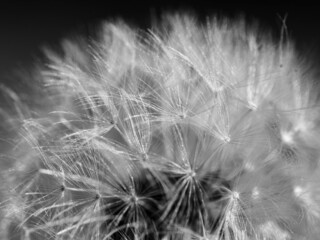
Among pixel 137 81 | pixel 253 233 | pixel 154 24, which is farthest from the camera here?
pixel 154 24

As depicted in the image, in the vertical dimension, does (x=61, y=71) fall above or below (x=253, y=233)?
above

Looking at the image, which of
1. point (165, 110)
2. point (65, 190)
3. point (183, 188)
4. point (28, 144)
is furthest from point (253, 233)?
point (28, 144)

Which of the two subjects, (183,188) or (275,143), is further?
(275,143)

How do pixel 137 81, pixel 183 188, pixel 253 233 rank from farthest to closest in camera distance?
pixel 137 81
pixel 253 233
pixel 183 188

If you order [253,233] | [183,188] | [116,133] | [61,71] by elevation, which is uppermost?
[61,71]

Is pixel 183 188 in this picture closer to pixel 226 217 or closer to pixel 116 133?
pixel 226 217

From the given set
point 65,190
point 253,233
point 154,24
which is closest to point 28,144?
point 65,190
